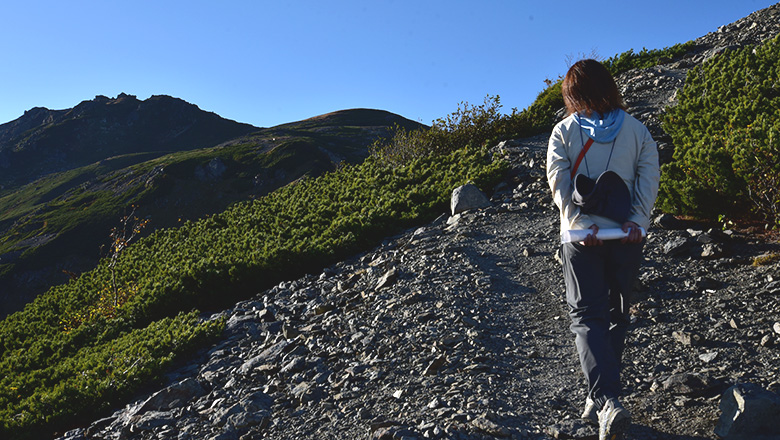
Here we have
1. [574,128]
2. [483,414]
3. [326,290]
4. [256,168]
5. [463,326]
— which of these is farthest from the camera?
[256,168]

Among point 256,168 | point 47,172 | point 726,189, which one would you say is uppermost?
point 47,172

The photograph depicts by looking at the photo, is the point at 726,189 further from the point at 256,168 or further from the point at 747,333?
the point at 256,168

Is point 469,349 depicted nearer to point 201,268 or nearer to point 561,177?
point 561,177

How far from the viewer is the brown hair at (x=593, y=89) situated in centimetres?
339

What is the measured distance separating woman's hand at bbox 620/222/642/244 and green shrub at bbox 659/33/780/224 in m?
4.74

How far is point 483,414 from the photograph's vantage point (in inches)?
151

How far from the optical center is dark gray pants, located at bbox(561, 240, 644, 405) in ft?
10.7

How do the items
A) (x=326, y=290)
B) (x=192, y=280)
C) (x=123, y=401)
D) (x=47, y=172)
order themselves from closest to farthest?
1. (x=123, y=401)
2. (x=326, y=290)
3. (x=192, y=280)
4. (x=47, y=172)

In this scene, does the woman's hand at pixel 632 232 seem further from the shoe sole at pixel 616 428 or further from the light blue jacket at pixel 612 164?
the shoe sole at pixel 616 428

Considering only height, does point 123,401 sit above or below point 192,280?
below

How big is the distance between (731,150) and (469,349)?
17.4ft

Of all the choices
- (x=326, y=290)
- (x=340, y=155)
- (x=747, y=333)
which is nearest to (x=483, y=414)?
(x=747, y=333)

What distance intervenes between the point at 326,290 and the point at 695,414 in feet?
20.1

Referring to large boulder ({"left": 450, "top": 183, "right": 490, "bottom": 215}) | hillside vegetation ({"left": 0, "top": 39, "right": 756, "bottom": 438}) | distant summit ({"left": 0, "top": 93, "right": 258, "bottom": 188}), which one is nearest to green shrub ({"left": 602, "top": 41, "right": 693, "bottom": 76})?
hillside vegetation ({"left": 0, "top": 39, "right": 756, "bottom": 438})
